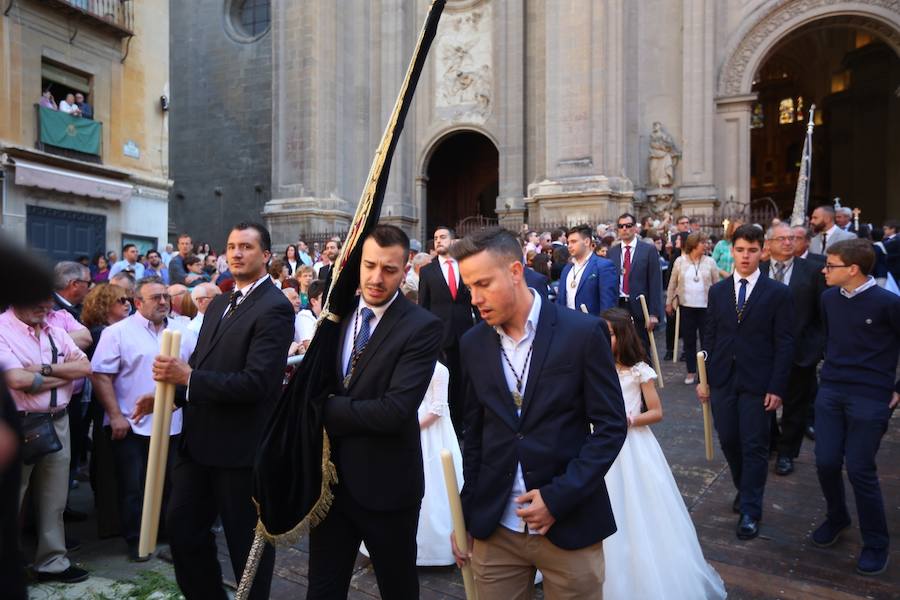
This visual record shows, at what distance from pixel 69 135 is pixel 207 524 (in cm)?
1819

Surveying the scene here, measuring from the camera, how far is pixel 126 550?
16.5 feet

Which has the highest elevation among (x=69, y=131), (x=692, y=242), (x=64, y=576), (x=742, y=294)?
(x=69, y=131)

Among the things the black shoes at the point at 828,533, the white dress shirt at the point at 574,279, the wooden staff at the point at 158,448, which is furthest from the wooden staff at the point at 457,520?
the white dress shirt at the point at 574,279

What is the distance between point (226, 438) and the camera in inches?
136

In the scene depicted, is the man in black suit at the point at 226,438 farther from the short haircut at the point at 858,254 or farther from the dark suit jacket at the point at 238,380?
the short haircut at the point at 858,254

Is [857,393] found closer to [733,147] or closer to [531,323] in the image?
[531,323]

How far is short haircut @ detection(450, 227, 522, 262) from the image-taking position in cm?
266

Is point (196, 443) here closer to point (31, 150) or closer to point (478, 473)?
point (478, 473)

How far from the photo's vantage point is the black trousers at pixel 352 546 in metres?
2.93

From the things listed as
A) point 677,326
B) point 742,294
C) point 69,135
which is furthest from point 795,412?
point 69,135

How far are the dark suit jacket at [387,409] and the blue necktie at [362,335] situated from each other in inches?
1.4

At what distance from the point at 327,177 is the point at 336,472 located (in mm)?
21553

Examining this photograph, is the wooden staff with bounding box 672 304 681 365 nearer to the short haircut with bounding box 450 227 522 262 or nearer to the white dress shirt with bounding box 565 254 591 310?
the white dress shirt with bounding box 565 254 591 310

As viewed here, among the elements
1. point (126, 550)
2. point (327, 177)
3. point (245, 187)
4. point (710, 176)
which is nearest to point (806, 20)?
point (710, 176)
